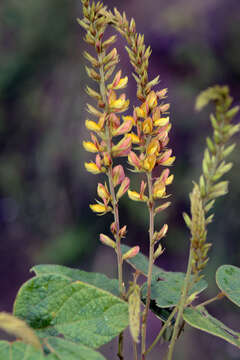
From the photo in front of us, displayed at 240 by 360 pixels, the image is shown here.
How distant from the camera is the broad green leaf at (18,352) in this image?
0.70 meters

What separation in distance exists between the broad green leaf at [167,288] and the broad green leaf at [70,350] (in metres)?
0.28

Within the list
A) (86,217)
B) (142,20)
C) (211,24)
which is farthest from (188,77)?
(86,217)

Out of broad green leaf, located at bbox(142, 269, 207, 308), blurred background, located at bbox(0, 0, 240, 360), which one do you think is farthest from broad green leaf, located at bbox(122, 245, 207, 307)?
blurred background, located at bbox(0, 0, 240, 360)

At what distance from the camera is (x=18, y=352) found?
711 millimetres

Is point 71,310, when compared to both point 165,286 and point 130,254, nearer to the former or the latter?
point 130,254

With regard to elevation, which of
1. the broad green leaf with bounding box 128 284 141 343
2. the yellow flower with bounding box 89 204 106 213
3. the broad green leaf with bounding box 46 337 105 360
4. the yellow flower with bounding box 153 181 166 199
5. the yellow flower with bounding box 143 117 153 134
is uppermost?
the yellow flower with bounding box 143 117 153 134

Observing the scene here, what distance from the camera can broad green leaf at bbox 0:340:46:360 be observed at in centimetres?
70

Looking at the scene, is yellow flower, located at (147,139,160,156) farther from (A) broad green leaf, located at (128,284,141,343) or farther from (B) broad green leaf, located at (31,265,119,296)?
(B) broad green leaf, located at (31,265,119,296)

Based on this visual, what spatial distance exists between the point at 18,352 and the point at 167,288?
1.49ft

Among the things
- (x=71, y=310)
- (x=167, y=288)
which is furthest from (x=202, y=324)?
(x=71, y=310)

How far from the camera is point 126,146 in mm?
833

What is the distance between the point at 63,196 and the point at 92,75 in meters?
6.27

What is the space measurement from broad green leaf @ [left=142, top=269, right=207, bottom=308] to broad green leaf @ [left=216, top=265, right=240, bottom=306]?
5 centimetres

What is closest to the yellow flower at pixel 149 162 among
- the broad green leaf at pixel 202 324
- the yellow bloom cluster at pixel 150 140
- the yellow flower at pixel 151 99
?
the yellow bloom cluster at pixel 150 140
